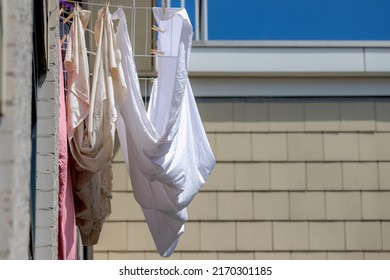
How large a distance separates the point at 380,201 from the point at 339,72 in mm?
1088

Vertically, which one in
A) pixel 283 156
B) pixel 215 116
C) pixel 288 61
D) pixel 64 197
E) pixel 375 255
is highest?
pixel 288 61

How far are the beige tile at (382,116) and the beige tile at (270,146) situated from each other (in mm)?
771

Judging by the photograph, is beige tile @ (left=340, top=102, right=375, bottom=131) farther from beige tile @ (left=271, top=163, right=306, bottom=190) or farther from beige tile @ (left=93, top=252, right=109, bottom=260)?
beige tile @ (left=93, top=252, right=109, bottom=260)

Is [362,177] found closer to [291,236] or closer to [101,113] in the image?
[291,236]

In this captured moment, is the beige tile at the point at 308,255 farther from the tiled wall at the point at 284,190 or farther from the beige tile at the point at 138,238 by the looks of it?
the beige tile at the point at 138,238

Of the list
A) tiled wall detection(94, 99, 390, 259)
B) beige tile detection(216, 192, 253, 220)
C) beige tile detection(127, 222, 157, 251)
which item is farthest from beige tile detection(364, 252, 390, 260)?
beige tile detection(127, 222, 157, 251)

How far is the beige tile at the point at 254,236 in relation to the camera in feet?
29.5

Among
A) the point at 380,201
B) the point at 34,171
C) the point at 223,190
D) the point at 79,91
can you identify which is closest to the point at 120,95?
the point at 79,91

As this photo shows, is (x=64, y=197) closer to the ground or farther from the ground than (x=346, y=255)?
farther from the ground

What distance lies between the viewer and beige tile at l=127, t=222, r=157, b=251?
895cm

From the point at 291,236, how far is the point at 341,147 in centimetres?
83

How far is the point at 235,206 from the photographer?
905 centimetres

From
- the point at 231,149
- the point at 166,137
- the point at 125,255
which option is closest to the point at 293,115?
the point at 231,149
